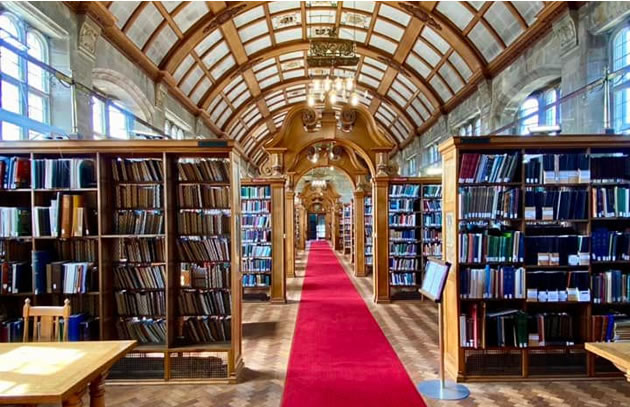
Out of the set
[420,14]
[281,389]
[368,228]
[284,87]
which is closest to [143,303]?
[281,389]

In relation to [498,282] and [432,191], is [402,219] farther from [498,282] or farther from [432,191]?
[498,282]

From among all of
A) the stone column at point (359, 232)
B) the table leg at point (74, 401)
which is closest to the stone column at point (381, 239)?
the stone column at point (359, 232)

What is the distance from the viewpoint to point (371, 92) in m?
16.2

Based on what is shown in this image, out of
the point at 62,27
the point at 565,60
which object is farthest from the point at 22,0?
the point at 565,60

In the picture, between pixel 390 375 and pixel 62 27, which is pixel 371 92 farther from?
pixel 390 375

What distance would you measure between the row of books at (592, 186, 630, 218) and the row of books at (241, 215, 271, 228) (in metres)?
6.35

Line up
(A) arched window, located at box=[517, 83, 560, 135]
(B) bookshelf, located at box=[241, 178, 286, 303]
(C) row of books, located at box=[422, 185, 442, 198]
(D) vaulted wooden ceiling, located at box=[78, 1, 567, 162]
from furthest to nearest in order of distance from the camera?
1. (B) bookshelf, located at box=[241, 178, 286, 303]
2. (C) row of books, located at box=[422, 185, 442, 198]
3. (D) vaulted wooden ceiling, located at box=[78, 1, 567, 162]
4. (A) arched window, located at box=[517, 83, 560, 135]

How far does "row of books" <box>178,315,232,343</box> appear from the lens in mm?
4504

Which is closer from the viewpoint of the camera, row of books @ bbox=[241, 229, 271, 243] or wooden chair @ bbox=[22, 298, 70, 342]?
wooden chair @ bbox=[22, 298, 70, 342]

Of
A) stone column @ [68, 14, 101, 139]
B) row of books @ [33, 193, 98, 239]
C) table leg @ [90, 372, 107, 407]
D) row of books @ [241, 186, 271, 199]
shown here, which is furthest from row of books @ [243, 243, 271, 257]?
table leg @ [90, 372, 107, 407]

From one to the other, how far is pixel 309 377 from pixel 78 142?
344 cm

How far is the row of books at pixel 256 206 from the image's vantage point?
364 inches

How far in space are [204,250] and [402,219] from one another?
5.52 m

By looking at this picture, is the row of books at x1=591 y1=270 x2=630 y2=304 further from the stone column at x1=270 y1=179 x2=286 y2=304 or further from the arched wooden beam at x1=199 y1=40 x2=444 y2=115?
the arched wooden beam at x1=199 y1=40 x2=444 y2=115
